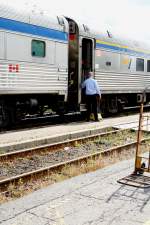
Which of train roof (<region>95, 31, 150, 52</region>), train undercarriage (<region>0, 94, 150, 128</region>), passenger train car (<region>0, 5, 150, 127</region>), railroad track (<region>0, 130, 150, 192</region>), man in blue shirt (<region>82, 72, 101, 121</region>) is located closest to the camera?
railroad track (<region>0, 130, 150, 192</region>)

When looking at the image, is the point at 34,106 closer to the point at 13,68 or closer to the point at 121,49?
the point at 13,68

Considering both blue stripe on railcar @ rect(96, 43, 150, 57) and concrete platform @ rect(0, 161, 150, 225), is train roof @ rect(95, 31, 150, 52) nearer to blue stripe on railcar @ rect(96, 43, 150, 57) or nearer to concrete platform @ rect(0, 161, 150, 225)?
blue stripe on railcar @ rect(96, 43, 150, 57)

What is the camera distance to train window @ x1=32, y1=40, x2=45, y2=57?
13203 mm

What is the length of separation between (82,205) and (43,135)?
6168 millimetres

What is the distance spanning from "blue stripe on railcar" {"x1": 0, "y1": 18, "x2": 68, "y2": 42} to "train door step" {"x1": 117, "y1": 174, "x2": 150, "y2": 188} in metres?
6.12

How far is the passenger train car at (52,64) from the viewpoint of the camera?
40.9 feet

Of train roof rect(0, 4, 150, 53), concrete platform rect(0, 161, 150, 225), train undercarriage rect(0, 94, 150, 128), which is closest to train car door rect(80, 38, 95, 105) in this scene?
train roof rect(0, 4, 150, 53)

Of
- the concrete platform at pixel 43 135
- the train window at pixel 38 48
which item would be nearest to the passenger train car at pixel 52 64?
the train window at pixel 38 48

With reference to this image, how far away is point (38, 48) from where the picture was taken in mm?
13391

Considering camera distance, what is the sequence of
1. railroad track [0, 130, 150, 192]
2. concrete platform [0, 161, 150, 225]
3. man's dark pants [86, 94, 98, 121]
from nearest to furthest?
concrete platform [0, 161, 150, 225] → railroad track [0, 130, 150, 192] → man's dark pants [86, 94, 98, 121]

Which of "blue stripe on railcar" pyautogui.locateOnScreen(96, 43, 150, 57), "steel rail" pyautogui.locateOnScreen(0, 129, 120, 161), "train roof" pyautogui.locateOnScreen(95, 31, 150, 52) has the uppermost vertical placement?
"train roof" pyautogui.locateOnScreen(95, 31, 150, 52)

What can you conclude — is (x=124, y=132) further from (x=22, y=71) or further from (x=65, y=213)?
(x=65, y=213)

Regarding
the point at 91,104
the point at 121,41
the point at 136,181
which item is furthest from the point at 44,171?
the point at 121,41

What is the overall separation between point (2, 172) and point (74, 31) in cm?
784
